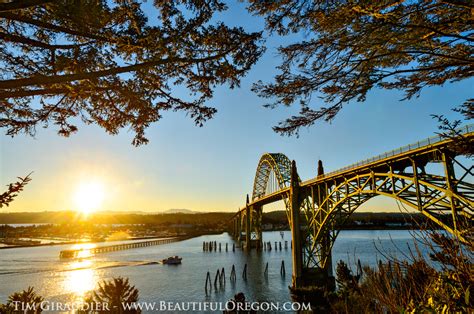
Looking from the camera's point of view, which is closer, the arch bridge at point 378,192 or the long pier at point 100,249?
the arch bridge at point 378,192

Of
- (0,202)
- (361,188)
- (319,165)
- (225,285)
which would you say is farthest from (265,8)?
(225,285)

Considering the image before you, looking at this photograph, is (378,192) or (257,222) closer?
(378,192)

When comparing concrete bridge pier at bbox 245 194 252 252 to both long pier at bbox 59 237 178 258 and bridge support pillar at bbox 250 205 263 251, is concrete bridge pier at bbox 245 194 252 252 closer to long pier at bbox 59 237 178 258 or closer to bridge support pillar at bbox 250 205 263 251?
bridge support pillar at bbox 250 205 263 251

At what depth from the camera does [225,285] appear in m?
30.4

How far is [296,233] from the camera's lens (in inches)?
1083

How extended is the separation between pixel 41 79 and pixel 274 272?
38226 mm

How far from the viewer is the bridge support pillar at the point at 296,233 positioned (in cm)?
2628

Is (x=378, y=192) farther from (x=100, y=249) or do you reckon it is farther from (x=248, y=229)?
(x=100, y=249)

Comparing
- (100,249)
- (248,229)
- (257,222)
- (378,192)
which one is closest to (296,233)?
(378,192)

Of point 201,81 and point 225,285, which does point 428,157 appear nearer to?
point 201,81

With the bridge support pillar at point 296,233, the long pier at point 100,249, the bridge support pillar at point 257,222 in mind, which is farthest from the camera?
the bridge support pillar at point 257,222

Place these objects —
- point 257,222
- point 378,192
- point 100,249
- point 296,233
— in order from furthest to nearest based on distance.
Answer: point 257,222 < point 100,249 < point 296,233 < point 378,192

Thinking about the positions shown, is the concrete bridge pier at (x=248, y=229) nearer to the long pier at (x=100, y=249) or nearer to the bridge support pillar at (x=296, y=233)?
the long pier at (x=100, y=249)

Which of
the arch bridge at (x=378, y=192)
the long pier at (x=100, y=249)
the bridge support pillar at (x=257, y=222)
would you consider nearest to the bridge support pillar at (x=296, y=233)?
the arch bridge at (x=378, y=192)
